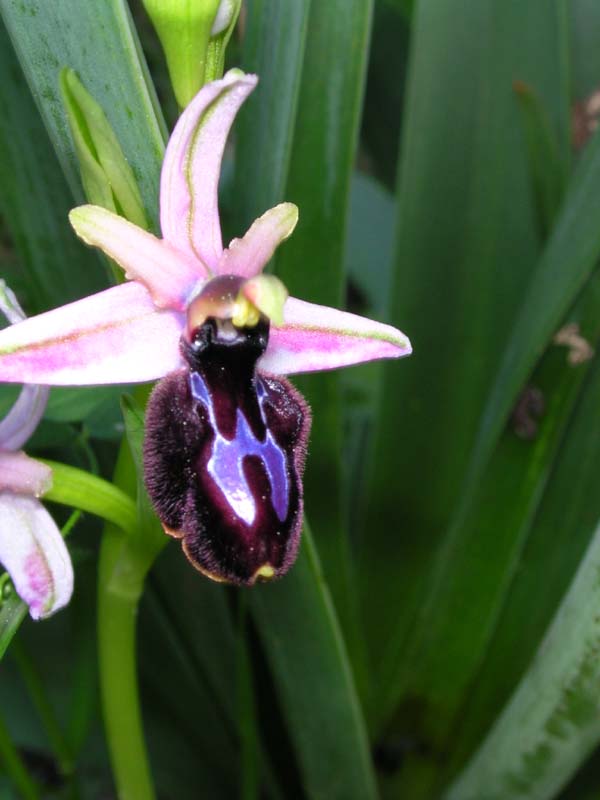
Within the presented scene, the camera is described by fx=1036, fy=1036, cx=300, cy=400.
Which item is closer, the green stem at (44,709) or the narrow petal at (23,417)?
the narrow petal at (23,417)

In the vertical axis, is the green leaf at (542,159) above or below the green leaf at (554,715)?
above

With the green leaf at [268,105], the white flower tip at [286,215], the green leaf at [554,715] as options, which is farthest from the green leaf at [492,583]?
the white flower tip at [286,215]

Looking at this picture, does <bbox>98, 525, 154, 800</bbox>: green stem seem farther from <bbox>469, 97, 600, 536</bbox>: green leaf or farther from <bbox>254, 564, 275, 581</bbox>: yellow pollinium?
<bbox>469, 97, 600, 536</bbox>: green leaf

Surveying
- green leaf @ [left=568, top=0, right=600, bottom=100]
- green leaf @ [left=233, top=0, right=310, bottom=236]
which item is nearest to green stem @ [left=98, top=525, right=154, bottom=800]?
green leaf @ [left=233, top=0, right=310, bottom=236]

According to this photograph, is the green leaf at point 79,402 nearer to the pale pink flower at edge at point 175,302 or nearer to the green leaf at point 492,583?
the pale pink flower at edge at point 175,302

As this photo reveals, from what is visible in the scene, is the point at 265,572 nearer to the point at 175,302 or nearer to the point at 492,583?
the point at 175,302

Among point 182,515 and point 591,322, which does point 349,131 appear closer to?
point 591,322

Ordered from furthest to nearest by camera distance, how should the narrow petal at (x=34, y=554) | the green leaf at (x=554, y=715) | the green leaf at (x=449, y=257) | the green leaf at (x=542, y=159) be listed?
the green leaf at (x=449, y=257) → the green leaf at (x=542, y=159) → the green leaf at (x=554, y=715) → the narrow petal at (x=34, y=554)
